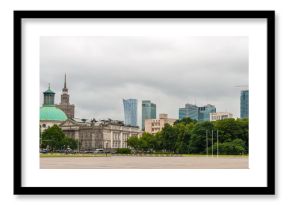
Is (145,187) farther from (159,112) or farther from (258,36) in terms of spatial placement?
(258,36)

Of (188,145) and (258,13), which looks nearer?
(258,13)

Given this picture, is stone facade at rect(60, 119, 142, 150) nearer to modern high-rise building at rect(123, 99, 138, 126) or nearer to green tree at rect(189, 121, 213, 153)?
modern high-rise building at rect(123, 99, 138, 126)

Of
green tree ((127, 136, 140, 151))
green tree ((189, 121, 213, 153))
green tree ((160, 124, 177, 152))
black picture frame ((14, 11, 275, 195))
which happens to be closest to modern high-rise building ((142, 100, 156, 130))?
green tree ((160, 124, 177, 152))

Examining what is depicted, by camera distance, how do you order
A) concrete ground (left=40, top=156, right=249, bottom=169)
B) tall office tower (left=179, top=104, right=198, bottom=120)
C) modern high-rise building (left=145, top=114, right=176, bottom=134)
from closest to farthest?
concrete ground (left=40, top=156, right=249, bottom=169) < tall office tower (left=179, top=104, right=198, bottom=120) < modern high-rise building (left=145, top=114, right=176, bottom=134)

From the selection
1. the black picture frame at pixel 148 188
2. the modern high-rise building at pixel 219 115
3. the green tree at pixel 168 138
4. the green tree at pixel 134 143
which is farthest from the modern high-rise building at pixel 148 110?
the black picture frame at pixel 148 188

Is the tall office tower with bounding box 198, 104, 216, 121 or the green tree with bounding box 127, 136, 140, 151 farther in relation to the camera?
the green tree with bounding box 127, 136, 140, 151
